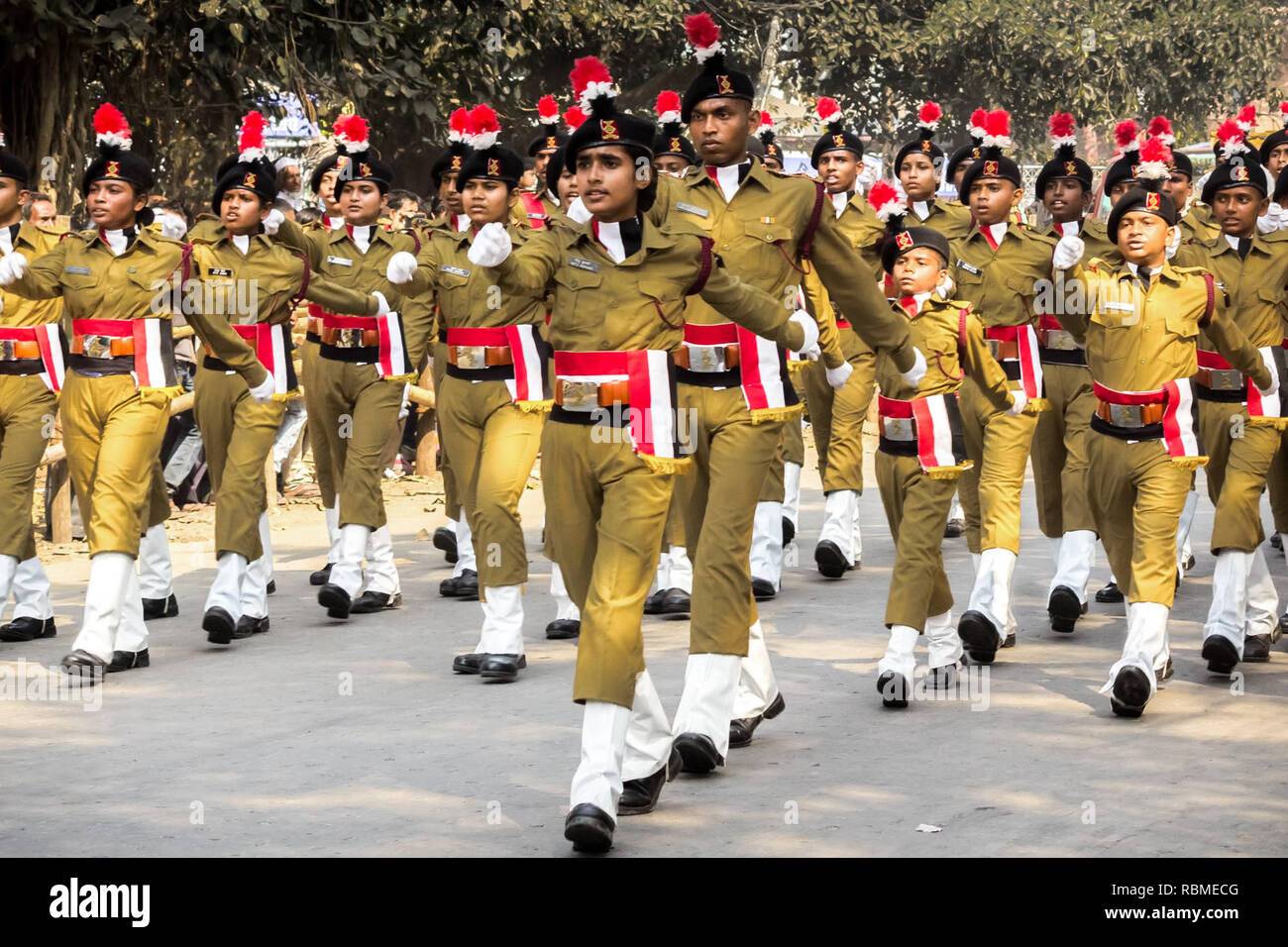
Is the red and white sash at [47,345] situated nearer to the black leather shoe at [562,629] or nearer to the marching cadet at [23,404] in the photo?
the marching cadet at [23,404]

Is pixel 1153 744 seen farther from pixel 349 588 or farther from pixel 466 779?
pixel 349 588

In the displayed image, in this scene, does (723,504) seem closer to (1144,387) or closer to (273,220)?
(1144,387)

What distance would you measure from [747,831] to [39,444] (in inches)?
A: 205

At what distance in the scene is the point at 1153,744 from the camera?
7.07 meters

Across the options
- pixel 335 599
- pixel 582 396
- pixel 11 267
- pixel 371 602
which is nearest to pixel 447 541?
pixel 371 602

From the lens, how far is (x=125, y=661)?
29.3 ft

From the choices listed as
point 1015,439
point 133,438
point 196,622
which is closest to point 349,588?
point 196,622

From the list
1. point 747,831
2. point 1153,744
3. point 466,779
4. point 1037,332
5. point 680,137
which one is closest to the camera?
point 747,831

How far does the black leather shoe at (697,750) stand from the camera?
6582 mm

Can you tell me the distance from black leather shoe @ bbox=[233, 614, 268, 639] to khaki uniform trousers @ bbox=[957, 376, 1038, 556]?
3.73 meters

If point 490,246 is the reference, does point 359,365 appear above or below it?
below

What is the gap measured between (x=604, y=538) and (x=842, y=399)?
5.80 m

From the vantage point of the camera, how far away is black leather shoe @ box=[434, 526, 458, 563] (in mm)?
12062

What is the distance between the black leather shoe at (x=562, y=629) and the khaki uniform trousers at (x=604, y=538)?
11.4 ft
